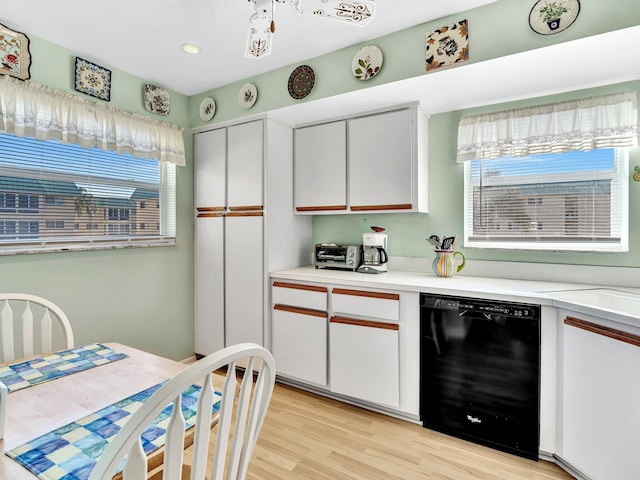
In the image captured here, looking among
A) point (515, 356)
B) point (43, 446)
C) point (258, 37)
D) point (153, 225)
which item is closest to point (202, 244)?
point (153, 225)

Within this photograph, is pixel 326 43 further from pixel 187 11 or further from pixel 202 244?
pixel 202 244

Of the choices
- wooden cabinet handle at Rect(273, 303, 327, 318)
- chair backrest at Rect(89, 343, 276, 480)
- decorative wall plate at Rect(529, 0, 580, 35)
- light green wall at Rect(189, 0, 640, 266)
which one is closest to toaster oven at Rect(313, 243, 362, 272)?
light green wall at Rect(189, 0, 640, 266)

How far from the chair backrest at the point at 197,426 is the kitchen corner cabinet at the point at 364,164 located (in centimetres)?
186

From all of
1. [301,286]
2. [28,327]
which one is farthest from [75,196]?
[301,286]

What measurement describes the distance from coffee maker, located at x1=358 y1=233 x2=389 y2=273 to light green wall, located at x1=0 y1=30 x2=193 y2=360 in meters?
1.66

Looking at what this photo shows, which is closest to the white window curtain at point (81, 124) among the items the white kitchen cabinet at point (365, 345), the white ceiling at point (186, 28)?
the white ceiling at point (186, 28)

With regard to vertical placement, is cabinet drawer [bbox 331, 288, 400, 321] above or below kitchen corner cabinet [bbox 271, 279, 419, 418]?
above

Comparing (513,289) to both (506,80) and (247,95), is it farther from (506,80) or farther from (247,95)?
(247,95)

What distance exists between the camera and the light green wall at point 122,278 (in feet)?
7.15

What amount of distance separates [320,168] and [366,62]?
2.91 ft

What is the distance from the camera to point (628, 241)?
2.08 m

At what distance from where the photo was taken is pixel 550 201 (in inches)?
91.5

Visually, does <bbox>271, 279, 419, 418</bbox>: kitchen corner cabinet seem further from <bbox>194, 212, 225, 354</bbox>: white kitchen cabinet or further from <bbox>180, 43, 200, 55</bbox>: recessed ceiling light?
<bbox>180, 43, 200, 55</bbox>: recessed ceiling light

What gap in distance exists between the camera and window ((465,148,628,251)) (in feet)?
7.02
